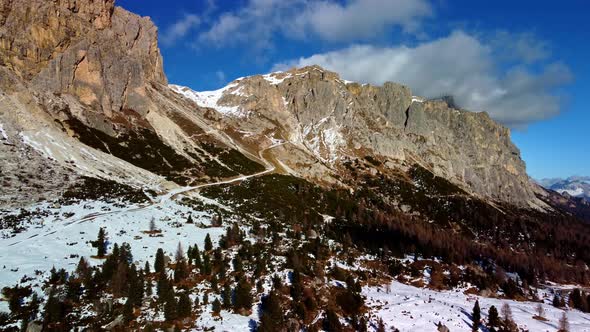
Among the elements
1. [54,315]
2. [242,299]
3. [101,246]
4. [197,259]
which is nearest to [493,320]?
[242,299]

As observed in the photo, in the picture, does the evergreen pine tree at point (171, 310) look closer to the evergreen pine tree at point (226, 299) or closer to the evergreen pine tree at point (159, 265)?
the evergreen pine tree at point (226, 299)

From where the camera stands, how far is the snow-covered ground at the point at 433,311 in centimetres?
5425

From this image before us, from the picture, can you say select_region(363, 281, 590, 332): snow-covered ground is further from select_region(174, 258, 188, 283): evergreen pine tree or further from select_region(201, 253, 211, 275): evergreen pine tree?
select_region(174, 258, 188, 283): evergreen pine tree

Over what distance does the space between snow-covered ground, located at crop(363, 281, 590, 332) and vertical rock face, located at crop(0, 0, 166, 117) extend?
13849cm

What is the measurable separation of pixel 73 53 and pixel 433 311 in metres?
163

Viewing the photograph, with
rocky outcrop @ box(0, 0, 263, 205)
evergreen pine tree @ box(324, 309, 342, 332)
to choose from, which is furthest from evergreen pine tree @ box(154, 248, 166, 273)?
rocky outcrop @ box(0, 0, 263, 205)

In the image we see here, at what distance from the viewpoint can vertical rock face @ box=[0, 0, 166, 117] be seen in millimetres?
137750

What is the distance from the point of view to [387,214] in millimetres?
172875

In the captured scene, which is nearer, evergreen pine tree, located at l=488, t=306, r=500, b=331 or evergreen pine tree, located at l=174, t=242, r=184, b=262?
evergreen pine tree, located at l=488, t=306, r=500, b=331

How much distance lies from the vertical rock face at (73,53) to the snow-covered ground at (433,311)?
13849 centimetres

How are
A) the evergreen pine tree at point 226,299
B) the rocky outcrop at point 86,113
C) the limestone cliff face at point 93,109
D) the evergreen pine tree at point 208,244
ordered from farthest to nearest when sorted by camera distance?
the limestone cliff face at point 93,109 → the rocky outcrop at point 86,113 → the evergreen pine tree at point 208,244 → the evergreen pine tree at point 226,299

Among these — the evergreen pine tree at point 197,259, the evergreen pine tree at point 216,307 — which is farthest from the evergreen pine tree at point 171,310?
the evergreen pine tree at point 197,259

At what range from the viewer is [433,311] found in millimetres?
58344

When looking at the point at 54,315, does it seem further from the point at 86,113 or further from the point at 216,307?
the point at 86,113
